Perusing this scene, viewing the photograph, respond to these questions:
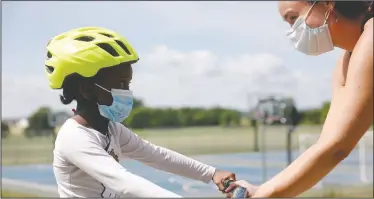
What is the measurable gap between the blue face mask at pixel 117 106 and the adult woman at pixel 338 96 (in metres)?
0.63

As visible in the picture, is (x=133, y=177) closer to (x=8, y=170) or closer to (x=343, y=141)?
(x=343, y=141)

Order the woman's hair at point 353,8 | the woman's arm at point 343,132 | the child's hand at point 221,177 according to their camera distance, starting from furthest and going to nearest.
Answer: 1. the child's hand at point 221,177
2. the woman's hair at point 353,8
3. the woman's arm at point 343,132

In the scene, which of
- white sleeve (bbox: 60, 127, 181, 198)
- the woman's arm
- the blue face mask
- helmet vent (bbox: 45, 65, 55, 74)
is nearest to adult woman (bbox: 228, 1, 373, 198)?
the woman's arm

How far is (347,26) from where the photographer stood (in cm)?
203

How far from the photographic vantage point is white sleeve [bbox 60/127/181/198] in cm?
192

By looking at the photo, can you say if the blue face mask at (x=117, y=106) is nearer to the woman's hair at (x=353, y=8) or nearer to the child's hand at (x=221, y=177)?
the child's hand at (x=221, y=177)

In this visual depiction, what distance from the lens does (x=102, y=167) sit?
78.2 inches

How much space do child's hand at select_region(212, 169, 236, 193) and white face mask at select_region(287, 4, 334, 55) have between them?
64 centimetres

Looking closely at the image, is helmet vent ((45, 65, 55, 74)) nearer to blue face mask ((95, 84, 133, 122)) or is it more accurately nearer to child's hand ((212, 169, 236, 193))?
blue face mask ((95, 84, 133, 122))

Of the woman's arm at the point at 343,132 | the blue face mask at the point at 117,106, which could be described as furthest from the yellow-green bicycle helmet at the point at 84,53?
the woman's arm at the point at 343,132

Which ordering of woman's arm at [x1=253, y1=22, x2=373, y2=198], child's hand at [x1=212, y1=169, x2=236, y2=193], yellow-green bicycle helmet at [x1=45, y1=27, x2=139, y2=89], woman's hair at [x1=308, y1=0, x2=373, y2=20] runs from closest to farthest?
woman's arm at [x1=253, y1=22, x2=373, y2=198], woman's hair at [x1=308, y1=0, x2=373, y2=20], yellow-green bicycle helmet at [x1=45, y1=27, x2=139, y2=89], child's hand at [x1=212, y1=169, x2=236, y2=193]

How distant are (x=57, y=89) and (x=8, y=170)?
16509 mm

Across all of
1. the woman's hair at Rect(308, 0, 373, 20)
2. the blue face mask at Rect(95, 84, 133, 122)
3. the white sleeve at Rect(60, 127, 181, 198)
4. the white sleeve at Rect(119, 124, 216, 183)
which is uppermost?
the woman's hair at Rect(308, 0, 373, 20)

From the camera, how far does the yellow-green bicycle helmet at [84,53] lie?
2.23 metres
